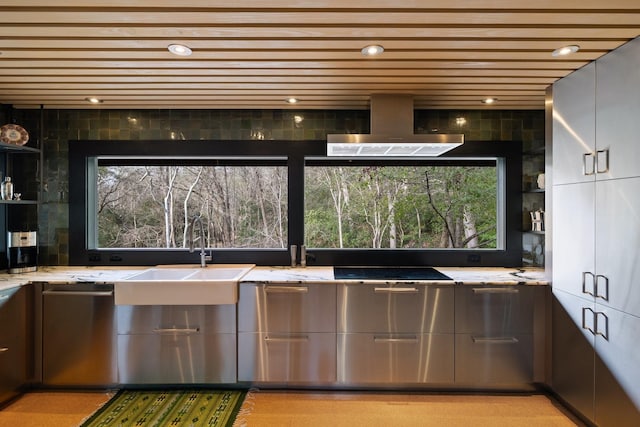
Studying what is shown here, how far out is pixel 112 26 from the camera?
1.70m

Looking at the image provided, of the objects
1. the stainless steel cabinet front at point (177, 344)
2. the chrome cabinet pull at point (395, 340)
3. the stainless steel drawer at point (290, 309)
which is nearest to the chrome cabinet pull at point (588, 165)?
the chrome cabinet pull at point (395, 340)

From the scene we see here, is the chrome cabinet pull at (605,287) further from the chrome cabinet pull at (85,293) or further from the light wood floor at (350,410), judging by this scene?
the chrome cabinet pull at (85,293)

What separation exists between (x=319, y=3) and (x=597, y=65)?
5.53ft

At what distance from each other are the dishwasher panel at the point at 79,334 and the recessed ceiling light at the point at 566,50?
10.5 feet

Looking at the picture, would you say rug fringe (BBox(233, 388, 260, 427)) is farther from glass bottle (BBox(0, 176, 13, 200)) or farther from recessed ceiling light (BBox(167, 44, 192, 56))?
glass bottle (BBox(0, 176, 13, 200))

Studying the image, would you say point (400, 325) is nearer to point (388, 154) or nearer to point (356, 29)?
point (388, 154)

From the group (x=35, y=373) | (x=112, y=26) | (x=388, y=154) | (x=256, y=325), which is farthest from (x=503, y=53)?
(x=35, y=373)

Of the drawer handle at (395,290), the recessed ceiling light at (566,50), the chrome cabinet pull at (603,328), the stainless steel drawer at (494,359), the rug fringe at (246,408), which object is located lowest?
the rug fringe at (246,408)

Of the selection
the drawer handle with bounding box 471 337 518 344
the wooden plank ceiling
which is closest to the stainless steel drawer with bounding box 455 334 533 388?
the drawer handle with bounding box 471 337 518 344

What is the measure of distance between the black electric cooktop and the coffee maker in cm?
246

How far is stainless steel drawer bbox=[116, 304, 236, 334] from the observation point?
8.01 ft

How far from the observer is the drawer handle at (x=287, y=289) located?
247cm

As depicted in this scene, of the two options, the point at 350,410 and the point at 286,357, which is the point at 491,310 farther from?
the point at 286,357

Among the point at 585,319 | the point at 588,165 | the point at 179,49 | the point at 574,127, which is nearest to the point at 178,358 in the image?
the point at 179,49
